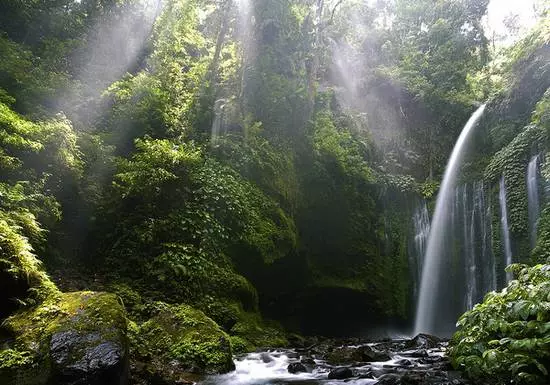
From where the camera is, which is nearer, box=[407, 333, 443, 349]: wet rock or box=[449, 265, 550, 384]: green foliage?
box=[449, 265, 550, 384]: green foliage

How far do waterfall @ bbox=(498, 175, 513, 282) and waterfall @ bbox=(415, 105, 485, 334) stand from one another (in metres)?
1.92

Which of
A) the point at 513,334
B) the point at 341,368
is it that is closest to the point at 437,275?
the point at 341,368

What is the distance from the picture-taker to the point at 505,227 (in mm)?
13805

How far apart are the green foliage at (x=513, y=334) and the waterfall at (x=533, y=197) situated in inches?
335

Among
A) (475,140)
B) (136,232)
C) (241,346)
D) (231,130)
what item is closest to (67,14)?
Result: (231,130)

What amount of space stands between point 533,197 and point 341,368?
33.2 feet

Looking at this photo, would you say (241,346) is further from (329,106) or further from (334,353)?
(329,106)

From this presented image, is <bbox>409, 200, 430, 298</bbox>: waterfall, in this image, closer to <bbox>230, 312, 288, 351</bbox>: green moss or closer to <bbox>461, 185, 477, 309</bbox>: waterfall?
<bbox>461, 185, 477, 309</bbox>: waterfall

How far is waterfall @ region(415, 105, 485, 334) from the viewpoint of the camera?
47.6 ft

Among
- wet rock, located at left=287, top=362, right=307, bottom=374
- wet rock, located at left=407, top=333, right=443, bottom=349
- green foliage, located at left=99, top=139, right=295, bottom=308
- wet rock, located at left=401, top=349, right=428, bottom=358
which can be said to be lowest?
wet rock, located at left=287, top=362, right=307, bottom=374

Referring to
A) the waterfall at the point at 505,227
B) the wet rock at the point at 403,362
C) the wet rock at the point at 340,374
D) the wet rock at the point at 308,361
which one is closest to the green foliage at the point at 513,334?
the wet rock at the point at 340,374

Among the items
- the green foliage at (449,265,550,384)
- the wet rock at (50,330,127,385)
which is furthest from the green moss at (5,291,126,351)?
the green foliage at (449,265,550,384)

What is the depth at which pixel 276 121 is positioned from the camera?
14469 mm

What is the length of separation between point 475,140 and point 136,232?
14.2 m
